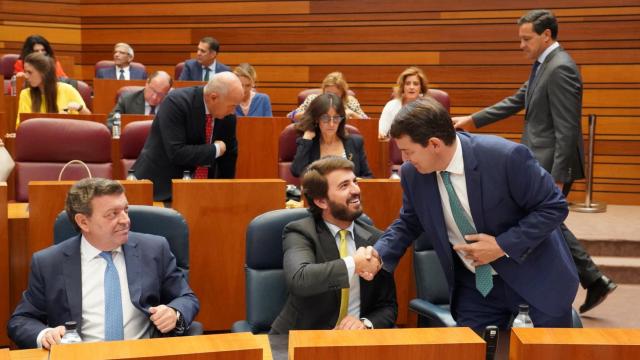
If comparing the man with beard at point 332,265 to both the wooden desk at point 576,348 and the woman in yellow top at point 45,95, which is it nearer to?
the wooden desk at point 576,348

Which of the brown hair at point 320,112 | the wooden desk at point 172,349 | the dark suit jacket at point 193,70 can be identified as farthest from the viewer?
the dark suit jacket at point 193,70

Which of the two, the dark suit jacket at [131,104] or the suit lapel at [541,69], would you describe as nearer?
the suit lapel at [541,69]

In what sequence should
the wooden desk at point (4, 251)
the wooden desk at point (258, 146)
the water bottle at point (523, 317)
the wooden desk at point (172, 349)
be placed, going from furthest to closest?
the wooden desk at point (258, 146), the wooden desk at point (4, 251), the water bottle at point (523, 317), the wooden desk at point (172, 349)

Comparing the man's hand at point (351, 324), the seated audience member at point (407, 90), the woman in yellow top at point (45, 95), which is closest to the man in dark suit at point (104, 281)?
the man's hand at point (351, 324)

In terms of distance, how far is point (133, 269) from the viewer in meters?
2.31

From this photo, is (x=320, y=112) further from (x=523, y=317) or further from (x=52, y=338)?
(x=52, y=338)

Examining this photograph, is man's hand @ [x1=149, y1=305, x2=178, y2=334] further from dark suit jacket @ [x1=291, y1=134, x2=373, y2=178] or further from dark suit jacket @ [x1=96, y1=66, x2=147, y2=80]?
dark suit jacket @ [x1=96, y1=66, x2=147, y2=80]

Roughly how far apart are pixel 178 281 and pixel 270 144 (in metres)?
2.69

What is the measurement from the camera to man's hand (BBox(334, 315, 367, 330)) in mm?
2281

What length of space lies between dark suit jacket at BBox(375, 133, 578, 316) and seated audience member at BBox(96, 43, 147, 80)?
17.5 ft

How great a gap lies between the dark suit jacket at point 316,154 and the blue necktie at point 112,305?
205 centimetres

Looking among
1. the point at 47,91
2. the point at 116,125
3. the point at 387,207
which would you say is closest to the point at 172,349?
the point at 387,207

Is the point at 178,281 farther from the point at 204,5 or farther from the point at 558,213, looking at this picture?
the point at 204,5

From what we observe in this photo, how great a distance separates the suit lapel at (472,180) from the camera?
2.18 meters
